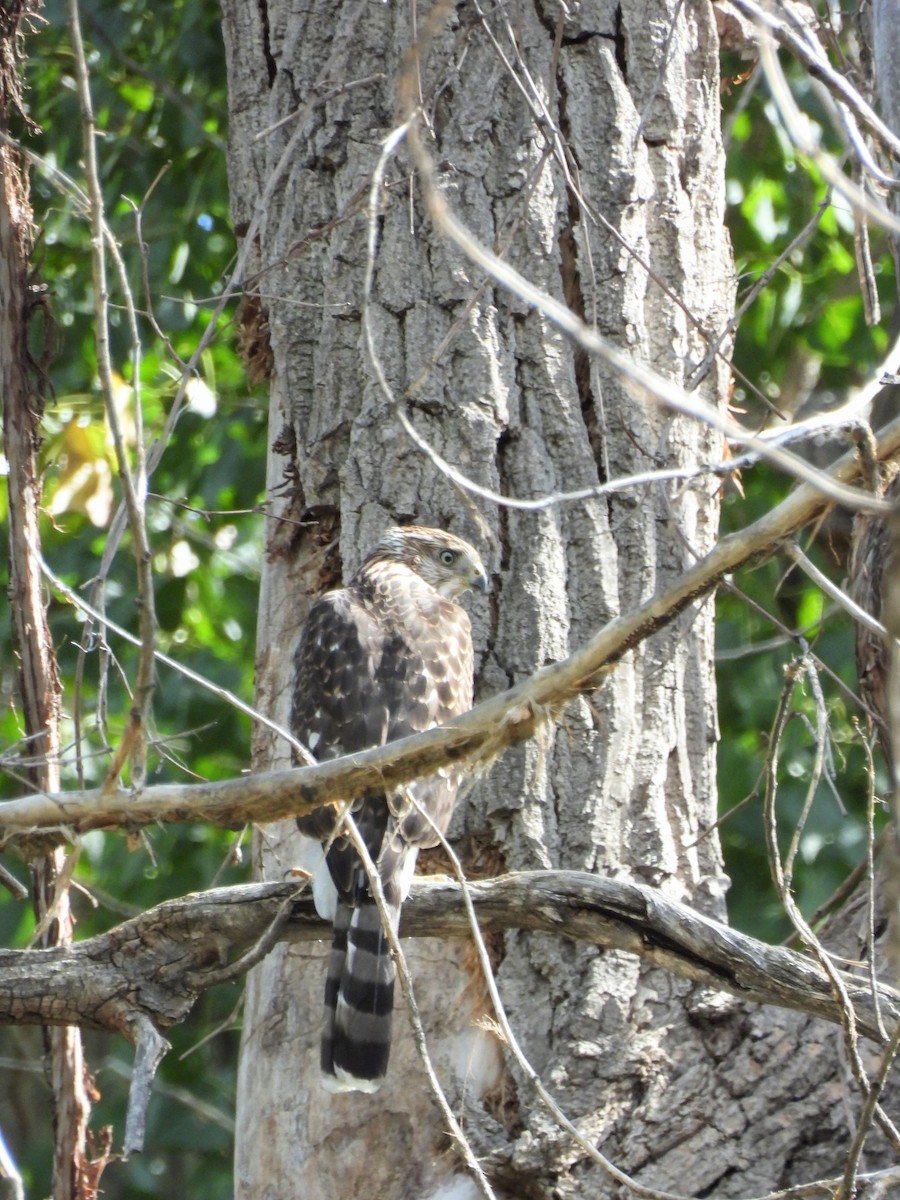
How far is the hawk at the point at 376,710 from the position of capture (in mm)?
3215

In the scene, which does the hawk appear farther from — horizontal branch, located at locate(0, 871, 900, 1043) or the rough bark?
the rough bark

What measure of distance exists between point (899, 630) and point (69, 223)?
272 inches

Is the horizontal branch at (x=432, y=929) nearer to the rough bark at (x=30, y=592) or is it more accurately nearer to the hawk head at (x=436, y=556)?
the rough bark at (x=30, y=592)

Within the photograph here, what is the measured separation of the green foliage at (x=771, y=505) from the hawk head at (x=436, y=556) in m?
1.54

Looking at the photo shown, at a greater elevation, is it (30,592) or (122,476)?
(122,476)

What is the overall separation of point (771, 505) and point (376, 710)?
9.67 ft

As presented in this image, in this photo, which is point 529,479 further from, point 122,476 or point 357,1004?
point 122,476

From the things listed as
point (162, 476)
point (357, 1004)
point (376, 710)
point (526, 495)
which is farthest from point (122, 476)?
point (162, 476)

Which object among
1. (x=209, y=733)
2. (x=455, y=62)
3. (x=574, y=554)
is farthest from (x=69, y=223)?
(x=574, y=554)

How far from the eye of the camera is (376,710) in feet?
12.5

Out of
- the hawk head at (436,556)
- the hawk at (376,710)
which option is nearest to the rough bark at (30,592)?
the hawk at (376,710)

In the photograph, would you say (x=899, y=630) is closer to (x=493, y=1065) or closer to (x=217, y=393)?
(x=493, y=1065)

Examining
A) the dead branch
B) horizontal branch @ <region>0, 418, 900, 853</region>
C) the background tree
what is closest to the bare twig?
Answer: horizontal branch @ <region>0, 418, 900, 853</region>

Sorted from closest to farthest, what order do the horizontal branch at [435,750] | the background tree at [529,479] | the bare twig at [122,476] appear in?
the bare twig at [122,476]
the horizontal branch at [435,750]
the background tree at [529,479]
